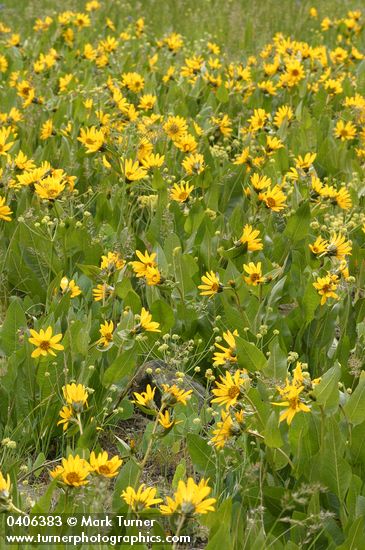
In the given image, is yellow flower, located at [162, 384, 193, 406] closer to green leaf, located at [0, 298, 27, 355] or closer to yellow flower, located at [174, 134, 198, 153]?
green leaf, located at [0, 298, 27, 355]

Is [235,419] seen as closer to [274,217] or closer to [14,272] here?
[14,272]

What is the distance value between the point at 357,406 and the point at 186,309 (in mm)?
985

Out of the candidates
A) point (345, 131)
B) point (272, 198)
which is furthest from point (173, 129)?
point (345, 131)

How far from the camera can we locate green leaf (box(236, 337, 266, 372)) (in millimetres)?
2830

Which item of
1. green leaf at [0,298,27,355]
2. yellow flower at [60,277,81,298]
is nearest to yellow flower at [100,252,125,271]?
yellow flower at [60,277,81,298]

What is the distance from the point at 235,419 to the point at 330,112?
3876 millimetres

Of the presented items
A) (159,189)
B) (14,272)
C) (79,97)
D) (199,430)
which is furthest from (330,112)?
(199,430)

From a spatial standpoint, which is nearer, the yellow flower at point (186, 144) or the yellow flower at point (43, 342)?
the yellow flower at point (43, 342)

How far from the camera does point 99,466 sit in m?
2.12

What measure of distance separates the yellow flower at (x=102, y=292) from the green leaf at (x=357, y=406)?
941 mm

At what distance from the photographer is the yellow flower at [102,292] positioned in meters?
3.21

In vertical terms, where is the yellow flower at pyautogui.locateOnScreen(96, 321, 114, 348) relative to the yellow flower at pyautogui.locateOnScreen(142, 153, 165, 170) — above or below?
below

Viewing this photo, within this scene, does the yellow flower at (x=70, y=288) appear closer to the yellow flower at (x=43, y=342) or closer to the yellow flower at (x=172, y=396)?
the yellow flower at (x=43, y=342)

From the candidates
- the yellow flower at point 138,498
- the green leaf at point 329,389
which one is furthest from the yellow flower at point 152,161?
the yellow flower at point 138,498
